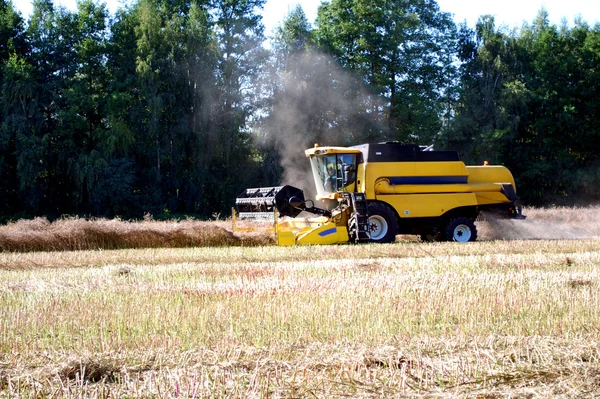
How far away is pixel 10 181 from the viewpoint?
92.5ft

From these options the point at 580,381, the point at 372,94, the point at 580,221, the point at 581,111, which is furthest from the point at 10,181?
the point at 581,111

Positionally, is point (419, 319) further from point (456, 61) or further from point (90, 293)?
point (456, 61)

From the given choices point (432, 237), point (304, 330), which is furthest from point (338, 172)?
point (304, 330)

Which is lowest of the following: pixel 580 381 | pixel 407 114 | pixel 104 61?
pixel 580 381

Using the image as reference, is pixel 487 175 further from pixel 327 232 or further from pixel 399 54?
pixel 399 54

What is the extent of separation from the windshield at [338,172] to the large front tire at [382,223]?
30.9 inches

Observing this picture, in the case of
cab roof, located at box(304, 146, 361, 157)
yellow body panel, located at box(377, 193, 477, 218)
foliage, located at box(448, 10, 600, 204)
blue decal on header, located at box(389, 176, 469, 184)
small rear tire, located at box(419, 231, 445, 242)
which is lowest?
small rear tire, located at box(419, 231, 445, 242)

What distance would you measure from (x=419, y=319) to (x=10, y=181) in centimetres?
2588

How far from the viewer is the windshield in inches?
620

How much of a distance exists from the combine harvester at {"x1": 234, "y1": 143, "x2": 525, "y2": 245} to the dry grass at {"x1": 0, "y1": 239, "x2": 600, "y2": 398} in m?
4.81

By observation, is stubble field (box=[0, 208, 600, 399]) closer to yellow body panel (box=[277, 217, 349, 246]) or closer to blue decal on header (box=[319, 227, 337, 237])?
yellow body panel (box=[277, 217, 349, 246])

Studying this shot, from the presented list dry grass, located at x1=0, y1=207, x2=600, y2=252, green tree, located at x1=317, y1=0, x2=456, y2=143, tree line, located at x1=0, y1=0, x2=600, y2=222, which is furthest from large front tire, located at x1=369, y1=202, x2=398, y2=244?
green tree, located at x1=317, y1=0, x2=456, y2=143

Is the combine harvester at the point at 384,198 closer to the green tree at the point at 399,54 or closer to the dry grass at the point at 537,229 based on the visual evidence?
the dry grass at the point at 537,229

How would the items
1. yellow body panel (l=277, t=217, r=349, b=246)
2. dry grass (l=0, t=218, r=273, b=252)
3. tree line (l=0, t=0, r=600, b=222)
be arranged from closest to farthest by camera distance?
1. yellow body panel (l=277, t=217, r=349, b=246)
2. dry grass (l=0, t=218, r=273, b=252)
3. tree line (l=0, t=0, r=600, b=222)
